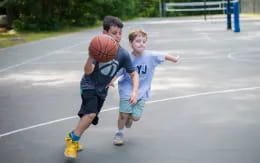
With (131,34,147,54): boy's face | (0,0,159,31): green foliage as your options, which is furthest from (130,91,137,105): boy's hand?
(0,0,159,31): green foliage

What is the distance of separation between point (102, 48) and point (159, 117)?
235cm

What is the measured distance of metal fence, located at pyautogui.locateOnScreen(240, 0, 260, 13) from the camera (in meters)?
50.3

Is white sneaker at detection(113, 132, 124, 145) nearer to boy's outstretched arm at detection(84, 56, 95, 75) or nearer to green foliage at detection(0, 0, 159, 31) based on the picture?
boy's outstretched arm at detection(84, 56, 95, 75)

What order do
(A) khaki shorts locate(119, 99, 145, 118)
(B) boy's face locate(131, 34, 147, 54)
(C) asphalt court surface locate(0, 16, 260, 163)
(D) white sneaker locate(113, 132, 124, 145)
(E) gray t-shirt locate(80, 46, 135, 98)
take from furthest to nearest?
(D) white sneaker locate(113, 132, 124, 145) < (A) khaki shorts locate(119, 99, 145, 118) < (B) boy's face locate(131, 34, 147, 54) < (C) asphalt court surface locate(0, 16, 260, 163) < (E) gray t-shirt locate(80, 46, 135, 98)

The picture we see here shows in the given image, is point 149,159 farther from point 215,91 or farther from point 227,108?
point 215,91

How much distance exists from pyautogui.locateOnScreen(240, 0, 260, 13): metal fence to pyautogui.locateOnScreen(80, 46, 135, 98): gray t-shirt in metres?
46.6

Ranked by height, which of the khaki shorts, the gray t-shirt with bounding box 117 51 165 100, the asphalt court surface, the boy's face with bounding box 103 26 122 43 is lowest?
the asphalt court surface

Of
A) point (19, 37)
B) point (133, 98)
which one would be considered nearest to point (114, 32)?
point (133, 98)

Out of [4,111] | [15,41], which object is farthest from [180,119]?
[15,41]

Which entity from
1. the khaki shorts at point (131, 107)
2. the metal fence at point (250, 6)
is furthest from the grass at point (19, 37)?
the metal fence at point (250, 6)

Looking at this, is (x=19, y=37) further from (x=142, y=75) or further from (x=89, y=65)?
(x=89, y=65)

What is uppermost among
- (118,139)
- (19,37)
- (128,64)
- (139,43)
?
(139,43)

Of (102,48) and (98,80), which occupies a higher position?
(102,48)

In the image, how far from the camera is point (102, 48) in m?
4.53
